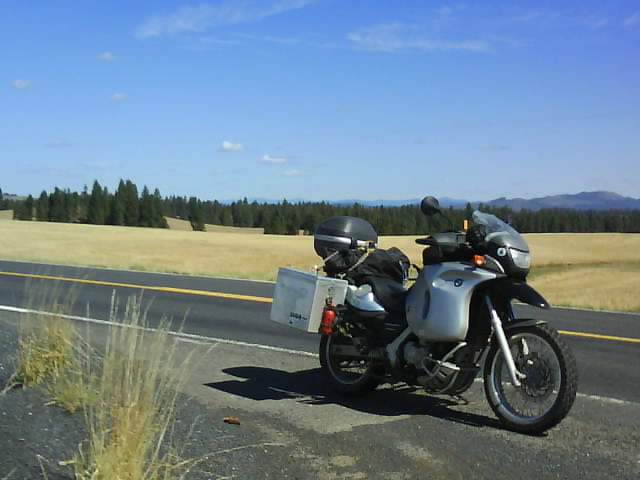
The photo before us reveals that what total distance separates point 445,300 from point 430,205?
759 mm

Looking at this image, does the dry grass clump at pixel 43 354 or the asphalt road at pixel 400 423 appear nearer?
the asphalt road at pixel 400 423

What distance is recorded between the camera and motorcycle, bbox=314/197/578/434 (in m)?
5.82

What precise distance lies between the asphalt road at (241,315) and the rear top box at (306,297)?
2.00 metres

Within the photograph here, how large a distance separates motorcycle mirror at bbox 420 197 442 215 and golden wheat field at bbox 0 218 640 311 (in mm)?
18417

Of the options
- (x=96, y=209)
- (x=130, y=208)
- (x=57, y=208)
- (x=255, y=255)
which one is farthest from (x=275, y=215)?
(x=255, y=255)

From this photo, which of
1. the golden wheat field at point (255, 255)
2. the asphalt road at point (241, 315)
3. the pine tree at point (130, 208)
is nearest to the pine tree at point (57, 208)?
the pine tree at point (130, 208)

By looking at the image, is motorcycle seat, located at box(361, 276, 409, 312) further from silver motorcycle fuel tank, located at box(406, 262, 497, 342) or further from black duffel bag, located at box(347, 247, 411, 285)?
silver motorcycle fuel tank, located at box(406, 262, 497, 342)

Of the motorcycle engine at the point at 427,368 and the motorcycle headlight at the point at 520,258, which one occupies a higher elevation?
the motorcycle headlight at the point at 520,258

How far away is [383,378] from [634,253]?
52188 millimetres

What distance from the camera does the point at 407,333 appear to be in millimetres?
6641

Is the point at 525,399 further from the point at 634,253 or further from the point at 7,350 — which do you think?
the point at 634,253

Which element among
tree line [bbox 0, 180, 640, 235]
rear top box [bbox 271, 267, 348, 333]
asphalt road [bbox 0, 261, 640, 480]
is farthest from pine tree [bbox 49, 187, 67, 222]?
rear top box [bbox 271, 267, 348, 333]

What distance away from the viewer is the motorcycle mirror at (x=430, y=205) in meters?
6.36

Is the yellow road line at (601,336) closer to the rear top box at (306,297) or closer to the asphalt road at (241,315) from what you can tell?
the asphalt road at (241,315)
